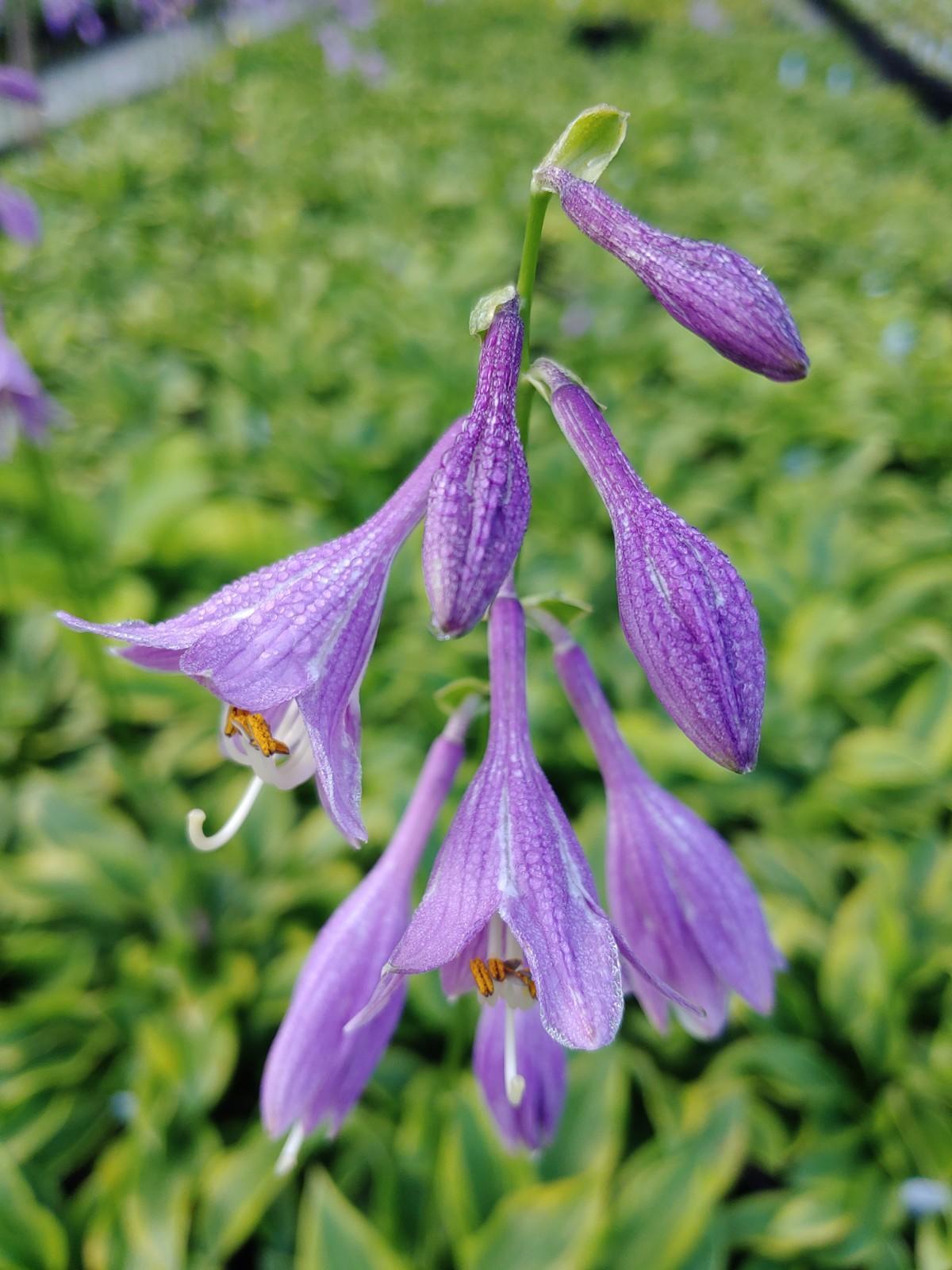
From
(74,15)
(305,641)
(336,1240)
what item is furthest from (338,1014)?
(74,15)

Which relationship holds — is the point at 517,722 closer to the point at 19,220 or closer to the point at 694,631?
the point at 694,631

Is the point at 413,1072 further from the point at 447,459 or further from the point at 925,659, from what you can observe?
the point at 925,659

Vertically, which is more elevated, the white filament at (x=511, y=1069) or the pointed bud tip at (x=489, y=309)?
the pointed bud tip at (x=489, y=309)

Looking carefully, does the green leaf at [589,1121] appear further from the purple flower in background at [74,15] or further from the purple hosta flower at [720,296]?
the purple flower in background at [74,15]

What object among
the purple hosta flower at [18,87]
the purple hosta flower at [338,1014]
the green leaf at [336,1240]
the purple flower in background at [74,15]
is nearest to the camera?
the purple hosta flower at [338,1014]

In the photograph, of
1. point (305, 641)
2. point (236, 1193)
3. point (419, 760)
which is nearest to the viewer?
point (305, 641)

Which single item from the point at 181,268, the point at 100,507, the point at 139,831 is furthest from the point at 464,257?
the point at 139,831

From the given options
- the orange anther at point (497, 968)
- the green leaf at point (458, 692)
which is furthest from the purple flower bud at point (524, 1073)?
the green leaf at point (458, 692)
